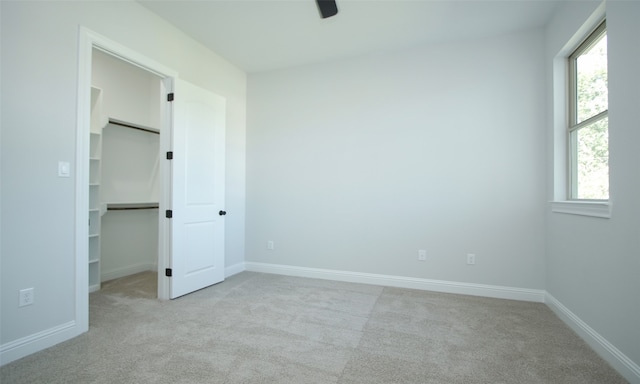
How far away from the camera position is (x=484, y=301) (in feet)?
9.93

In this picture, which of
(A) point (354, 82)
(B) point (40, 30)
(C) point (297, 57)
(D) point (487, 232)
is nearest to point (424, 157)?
(D) point (487, 232)

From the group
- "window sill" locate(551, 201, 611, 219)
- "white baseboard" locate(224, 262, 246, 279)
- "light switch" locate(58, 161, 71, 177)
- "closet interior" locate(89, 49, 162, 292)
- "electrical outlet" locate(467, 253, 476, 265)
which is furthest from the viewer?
"white baseboard" locate(224, 262, 246, 279)

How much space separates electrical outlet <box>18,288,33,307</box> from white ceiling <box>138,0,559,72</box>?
8.26 feet

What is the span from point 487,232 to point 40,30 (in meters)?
4.16

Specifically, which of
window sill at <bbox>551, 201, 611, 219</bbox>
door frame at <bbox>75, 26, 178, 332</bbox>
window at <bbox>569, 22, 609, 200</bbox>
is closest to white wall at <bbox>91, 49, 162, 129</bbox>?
door frame at <bbox>75, 26, 178, 332</bbox>

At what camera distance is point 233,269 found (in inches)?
158

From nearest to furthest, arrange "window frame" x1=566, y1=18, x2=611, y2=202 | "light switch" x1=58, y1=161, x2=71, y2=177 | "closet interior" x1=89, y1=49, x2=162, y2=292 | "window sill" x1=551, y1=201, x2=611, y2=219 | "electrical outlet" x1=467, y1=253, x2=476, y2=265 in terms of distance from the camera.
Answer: "window sill" x1=551, y1=201, x2=611, y2=219 < "light switch" x1=58, y1=161, x2=71, y2=177 < "window frame" x1=566, y1=18, x2=611, y2=202 < "electrical outlet" x1=467, y1=253, x2=476, y2=265 < "closet interior" x1=89, y1=49, x2=162, y2=292

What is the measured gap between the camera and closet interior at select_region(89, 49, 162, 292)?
3.34 metres

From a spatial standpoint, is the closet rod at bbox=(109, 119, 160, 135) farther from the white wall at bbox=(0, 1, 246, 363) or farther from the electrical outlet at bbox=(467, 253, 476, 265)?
the electrical outlet at bbox=(467, 253, 476, 265)

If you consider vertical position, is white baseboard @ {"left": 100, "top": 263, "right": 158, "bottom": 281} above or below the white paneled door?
below

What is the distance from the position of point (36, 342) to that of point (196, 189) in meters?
1.75

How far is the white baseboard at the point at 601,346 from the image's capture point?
1.71m

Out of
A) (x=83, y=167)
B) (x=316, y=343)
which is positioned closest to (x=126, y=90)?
(x=83, y=167)

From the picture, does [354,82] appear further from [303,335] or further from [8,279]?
[8,279]
